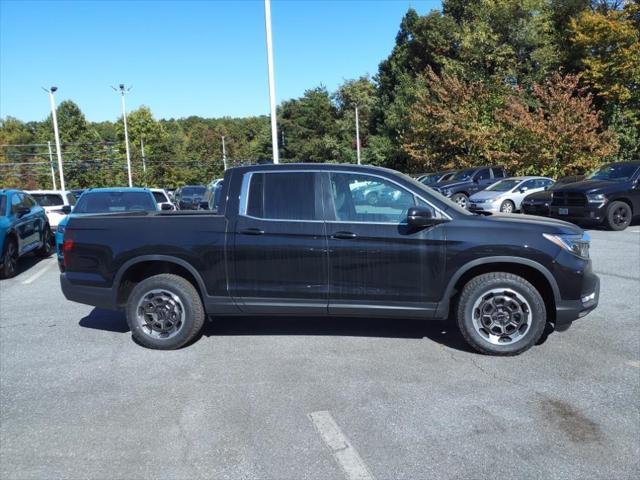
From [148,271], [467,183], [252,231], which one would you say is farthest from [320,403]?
[467,183]

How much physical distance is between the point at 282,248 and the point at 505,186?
53.2 feet

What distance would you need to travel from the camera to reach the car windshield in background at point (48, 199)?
1508cm

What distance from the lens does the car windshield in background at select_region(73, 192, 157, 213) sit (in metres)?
A: 9.99

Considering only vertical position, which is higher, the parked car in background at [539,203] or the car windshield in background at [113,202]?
the car windshield in background at [113,202]

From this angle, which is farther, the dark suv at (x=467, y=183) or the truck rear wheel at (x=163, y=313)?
the dark suv at (x=467, y=183)

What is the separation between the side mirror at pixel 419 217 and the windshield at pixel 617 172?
1165 cm

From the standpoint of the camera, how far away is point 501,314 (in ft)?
16.3

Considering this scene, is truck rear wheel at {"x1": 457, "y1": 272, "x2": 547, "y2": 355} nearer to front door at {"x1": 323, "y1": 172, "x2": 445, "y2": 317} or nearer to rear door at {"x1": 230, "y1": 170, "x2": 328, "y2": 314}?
front door at {"x1": 323, "y1": 172, "x2": 445, "y2": 317}

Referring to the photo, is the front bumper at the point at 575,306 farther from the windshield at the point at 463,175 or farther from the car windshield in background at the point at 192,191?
the car windshield in background at the point at 192,191

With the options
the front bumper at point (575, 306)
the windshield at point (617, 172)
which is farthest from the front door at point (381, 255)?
the windshield at point (617, 172)

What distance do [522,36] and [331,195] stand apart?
34.8 m

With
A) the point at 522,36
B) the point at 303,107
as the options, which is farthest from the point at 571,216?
the point at 303,107

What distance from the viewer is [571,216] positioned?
14023mm

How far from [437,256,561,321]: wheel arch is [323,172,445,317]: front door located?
0.13 metres
